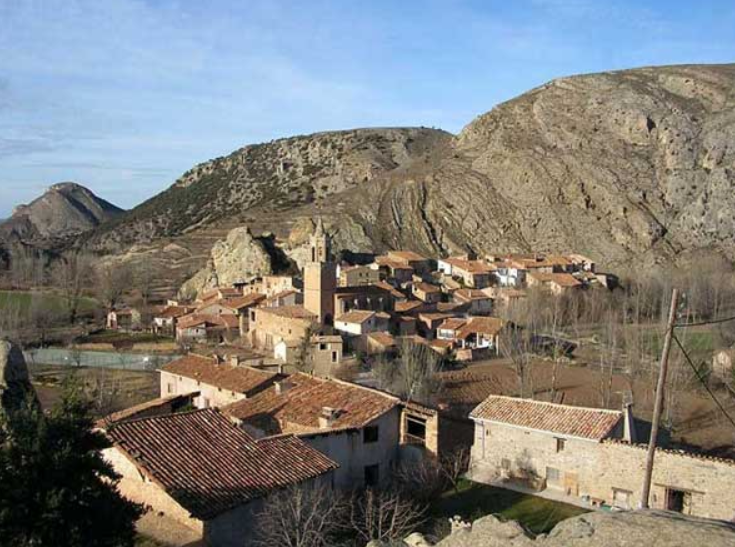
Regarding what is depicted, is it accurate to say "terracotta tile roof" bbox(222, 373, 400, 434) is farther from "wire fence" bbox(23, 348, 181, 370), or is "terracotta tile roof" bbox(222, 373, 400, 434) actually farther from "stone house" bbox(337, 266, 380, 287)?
"stone house" bbox(337, 266, 380, 287)

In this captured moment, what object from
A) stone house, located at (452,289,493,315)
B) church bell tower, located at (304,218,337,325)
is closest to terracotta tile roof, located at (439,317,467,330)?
stone house, located at (452,289,493,315)

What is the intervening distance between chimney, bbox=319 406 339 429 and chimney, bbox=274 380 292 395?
302cm

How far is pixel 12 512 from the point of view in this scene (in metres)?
9.29

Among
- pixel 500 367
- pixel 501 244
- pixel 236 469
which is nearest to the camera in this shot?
pixel 236 469

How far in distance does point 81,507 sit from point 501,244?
86.7 meters

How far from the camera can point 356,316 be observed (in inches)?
2015

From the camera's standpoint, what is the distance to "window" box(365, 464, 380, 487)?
19.5m

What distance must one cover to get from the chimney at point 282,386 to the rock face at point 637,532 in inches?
685

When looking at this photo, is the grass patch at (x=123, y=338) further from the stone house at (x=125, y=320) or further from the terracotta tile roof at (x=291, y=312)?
the terracotta tile roof at (x=291, y=312)

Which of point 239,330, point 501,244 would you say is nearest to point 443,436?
point 239,330

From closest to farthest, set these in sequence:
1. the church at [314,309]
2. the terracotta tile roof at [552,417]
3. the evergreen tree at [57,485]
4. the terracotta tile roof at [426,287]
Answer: the evergreen tree at [57,485] → the terracotta tile roof at [552,417] → the church at [314,309] → the terracotta tile roof at [426,287]

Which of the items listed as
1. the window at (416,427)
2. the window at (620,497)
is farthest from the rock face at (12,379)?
the window at (620,497)

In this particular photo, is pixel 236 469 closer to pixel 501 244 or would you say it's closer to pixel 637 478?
pixel 637 478

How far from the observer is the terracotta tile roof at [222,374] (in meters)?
25.8
